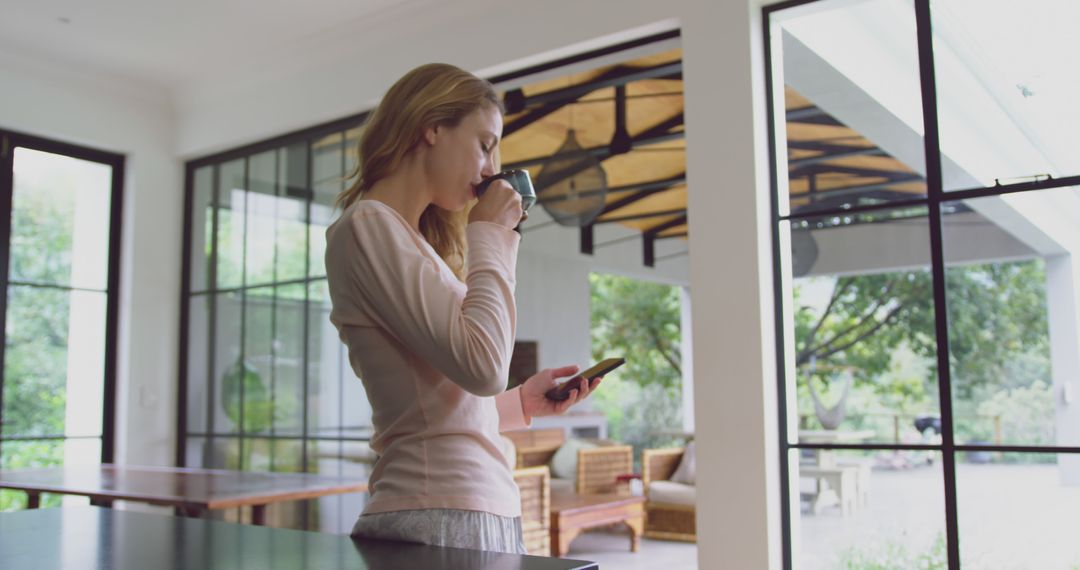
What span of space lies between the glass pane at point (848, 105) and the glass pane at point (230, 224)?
3020 mm

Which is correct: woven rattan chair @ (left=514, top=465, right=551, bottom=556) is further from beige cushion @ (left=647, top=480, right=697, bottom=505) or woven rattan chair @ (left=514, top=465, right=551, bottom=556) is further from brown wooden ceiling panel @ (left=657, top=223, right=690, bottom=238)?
brown wooden ceiling panel @ (left=657, top=223, right=690, bottom=238)

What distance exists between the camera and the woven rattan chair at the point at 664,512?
628 centimetres

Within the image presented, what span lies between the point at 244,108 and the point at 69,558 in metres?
4.21

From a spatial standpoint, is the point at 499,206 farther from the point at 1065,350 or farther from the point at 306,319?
the point at 306,319

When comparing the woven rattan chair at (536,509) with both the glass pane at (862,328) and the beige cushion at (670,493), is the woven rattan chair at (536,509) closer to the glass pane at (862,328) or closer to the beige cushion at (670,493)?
the beige cushion at (670,493)

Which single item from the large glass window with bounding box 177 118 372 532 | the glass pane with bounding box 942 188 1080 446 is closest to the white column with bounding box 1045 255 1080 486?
the glass pane with bounding box 942 188 1080 446

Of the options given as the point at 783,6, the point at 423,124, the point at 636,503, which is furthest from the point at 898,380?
the point at 423,124

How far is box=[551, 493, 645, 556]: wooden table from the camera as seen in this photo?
17.5 ft

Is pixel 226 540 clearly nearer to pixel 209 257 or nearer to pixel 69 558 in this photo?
pixel 69 558

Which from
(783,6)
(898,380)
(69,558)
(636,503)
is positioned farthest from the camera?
(636,503)

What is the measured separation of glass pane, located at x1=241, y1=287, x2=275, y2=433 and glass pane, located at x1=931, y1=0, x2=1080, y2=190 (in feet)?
10.8

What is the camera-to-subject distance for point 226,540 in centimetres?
97

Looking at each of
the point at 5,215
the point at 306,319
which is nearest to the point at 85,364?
the point at 5,215

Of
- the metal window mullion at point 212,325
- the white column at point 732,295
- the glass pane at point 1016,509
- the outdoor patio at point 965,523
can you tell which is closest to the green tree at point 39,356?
the metal window mullion at point 212,325
